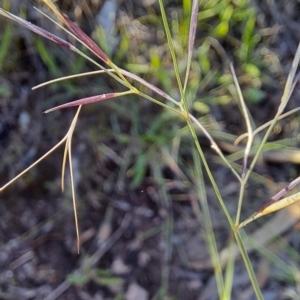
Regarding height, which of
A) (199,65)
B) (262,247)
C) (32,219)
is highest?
(199,65)

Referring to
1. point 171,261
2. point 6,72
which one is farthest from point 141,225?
point 6,72

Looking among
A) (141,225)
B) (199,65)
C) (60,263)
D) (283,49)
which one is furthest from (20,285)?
(283,49)

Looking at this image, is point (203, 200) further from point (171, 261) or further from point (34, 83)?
point (34, 83)

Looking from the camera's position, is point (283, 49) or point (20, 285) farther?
point (283, 49)

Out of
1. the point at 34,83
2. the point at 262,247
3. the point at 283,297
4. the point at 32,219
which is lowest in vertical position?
the point at 283,297

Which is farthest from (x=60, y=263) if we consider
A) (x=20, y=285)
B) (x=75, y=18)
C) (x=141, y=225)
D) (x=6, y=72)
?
(x=75, y=18)

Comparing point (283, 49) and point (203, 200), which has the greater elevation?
point (283, 49)

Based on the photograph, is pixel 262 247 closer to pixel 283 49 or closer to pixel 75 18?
pixel 283 49

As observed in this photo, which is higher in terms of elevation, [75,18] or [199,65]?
[75,18]

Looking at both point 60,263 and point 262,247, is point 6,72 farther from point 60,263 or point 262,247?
point 262,247
